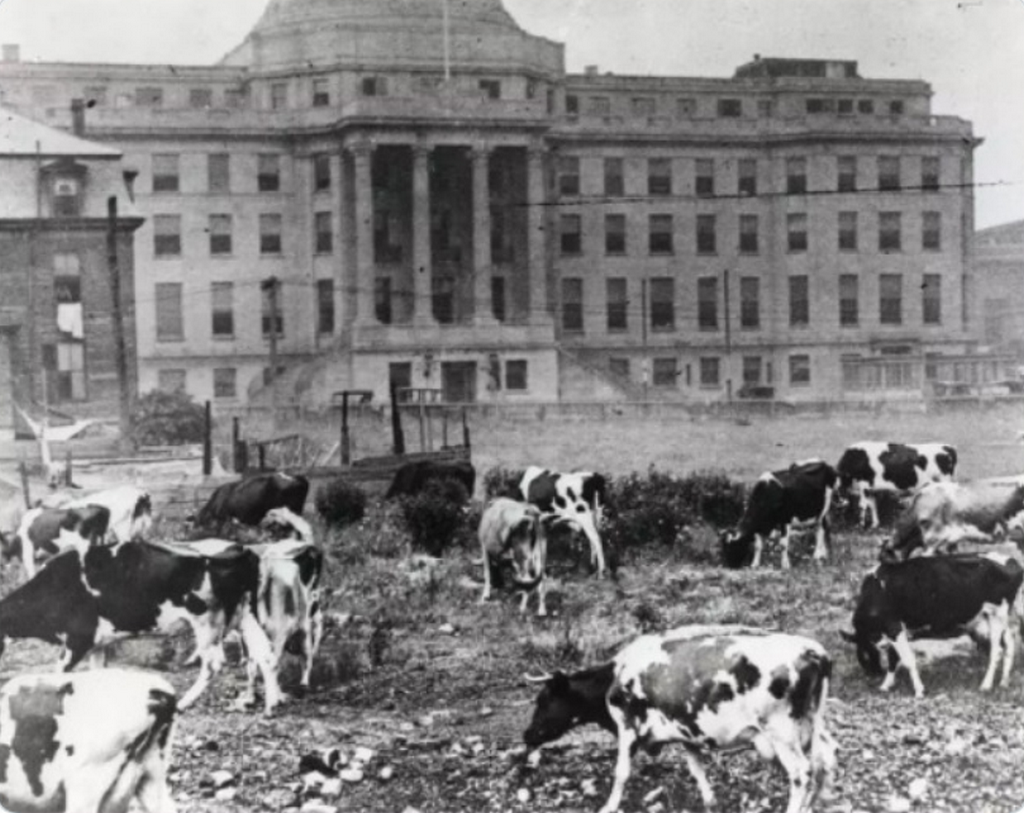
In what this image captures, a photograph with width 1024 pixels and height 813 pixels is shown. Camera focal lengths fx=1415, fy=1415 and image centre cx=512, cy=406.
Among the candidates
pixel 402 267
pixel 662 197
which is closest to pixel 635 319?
pixel 662 197

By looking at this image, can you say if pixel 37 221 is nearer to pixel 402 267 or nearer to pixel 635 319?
pixel 402 267

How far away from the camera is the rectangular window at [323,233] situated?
57.3m

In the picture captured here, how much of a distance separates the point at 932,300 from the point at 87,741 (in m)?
47.6

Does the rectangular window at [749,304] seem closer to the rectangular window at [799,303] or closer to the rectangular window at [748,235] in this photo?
the rectangular window at [748,235]

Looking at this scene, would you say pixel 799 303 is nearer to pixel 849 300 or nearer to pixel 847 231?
pixel 849 300

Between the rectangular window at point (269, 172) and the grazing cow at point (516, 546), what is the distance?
45239 millimetres

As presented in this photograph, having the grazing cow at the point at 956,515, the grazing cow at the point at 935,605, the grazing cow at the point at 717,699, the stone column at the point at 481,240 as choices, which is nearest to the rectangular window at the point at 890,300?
the stone column at the point at 481,240

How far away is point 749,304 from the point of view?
59.1 meters

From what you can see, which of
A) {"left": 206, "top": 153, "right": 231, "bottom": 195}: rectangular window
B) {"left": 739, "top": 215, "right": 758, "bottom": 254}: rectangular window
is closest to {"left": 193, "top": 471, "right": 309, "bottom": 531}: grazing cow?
{"left": 206, "top": 153, "right": 231, "bottom": 195}: rectangular window

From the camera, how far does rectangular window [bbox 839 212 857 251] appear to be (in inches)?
2026

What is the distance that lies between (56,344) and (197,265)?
1508 inches

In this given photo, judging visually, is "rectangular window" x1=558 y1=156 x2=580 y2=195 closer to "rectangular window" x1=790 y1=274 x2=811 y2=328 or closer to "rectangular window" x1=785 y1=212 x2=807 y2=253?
"rectangular window" x1=785 y1=212 x2=807 y2=253

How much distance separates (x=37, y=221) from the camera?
16828 mm

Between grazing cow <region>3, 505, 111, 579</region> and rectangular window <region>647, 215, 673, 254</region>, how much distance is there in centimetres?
4822
